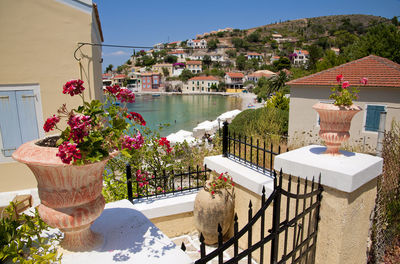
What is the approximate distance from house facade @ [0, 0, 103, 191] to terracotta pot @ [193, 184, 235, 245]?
371 centimetres

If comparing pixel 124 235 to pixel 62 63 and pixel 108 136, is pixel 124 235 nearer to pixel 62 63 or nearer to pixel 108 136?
pixel 108 136

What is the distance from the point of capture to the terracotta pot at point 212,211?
395 cm

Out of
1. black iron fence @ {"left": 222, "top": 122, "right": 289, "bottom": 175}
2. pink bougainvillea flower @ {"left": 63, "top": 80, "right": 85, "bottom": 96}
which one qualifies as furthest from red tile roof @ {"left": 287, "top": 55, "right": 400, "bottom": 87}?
pink bougainvillea flower @ {"left": 63, "top": 80, "right": 85, "bottom": 96}

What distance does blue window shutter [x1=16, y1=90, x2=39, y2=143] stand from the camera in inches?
206

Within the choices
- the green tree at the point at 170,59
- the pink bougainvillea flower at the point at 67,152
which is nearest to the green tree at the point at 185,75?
the green tree at the point at 170,59

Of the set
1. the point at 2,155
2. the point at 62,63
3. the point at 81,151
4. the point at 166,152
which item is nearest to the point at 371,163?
the point at 81,151

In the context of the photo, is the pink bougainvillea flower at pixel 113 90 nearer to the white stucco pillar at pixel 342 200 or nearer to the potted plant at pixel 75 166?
the potted plant at pixel 75 166

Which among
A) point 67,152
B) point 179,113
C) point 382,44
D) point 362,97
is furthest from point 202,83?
point 67,152

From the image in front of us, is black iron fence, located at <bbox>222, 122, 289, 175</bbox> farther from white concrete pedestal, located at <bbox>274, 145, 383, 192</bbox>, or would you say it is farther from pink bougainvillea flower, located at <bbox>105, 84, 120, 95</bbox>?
pink bougainvillea flower, located at <bbox>105, 84, 120, 95</bbox>

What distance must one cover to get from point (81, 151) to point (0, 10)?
532 cm

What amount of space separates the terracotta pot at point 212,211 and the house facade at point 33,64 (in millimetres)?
3713

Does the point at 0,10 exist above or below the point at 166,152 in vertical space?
above

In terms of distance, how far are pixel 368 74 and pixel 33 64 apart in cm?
1545

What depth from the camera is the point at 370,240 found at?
307 cm
